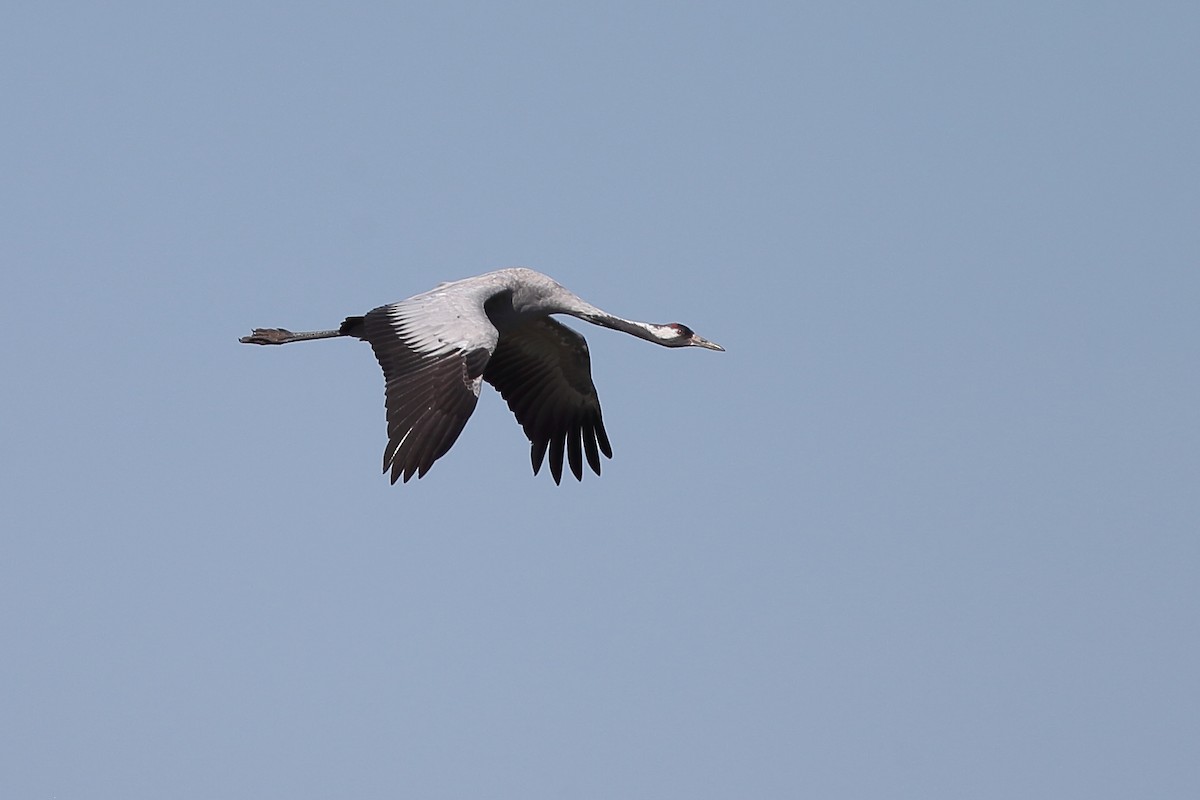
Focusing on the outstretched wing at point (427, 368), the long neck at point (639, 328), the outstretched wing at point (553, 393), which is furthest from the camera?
the outstretched wing at point (553, 393)

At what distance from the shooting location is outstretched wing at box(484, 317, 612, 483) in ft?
65.6

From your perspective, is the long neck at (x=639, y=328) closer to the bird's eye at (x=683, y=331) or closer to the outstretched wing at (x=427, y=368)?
the bird's eye at (x=683, y=331)

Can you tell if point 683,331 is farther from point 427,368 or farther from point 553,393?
point 427,368

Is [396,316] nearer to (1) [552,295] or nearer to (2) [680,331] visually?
(1) [552,295]

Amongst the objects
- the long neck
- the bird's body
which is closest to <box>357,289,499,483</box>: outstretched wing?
the bird's body

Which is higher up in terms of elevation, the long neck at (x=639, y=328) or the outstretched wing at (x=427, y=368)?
the long neck at (x=639, y=328)

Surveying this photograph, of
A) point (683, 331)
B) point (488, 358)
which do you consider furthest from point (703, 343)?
point (488, 358)

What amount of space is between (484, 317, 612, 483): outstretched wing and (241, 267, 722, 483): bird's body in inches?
0.4

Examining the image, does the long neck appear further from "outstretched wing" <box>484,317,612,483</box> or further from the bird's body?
"outstretched wing" <box>484,317,612,483</box>

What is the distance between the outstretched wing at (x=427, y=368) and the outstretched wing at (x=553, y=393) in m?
2.61

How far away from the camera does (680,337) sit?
1898cm

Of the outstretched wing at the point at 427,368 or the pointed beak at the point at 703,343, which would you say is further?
the pointed beak at the point at 703,343

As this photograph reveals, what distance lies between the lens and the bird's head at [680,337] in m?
19.0

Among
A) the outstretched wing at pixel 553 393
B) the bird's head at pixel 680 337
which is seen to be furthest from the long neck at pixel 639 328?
the outstretched wing at pixel 553 393
